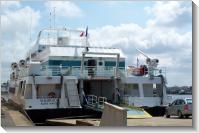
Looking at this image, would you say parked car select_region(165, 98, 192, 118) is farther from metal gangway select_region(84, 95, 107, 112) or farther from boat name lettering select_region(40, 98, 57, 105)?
boat name lettering select_region(40, 98, 57, 105)

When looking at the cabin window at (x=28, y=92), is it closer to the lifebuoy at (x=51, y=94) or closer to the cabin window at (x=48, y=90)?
the cabin window at (x=48, y=90)

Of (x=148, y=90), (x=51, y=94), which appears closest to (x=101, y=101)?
(x=51, y=94)

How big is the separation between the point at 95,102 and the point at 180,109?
4515mm

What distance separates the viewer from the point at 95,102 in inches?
918

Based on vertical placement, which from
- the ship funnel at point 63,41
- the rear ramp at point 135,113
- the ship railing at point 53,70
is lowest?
the rear ramp at point 135,113

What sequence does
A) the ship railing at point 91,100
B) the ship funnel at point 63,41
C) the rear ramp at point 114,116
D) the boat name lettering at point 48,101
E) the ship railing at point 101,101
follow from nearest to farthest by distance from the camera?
the rear ramp at point 114,116 < the boat name lettering at point 48,101 < the ship railing at point 101,101 < the ship railing at point 91,100 < the ship funnel at point 63,41

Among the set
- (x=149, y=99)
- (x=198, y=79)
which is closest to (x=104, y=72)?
(x=149, y=99)

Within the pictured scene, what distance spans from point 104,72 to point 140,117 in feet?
15.4

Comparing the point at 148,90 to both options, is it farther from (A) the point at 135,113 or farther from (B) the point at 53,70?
(B) the point at 53,70

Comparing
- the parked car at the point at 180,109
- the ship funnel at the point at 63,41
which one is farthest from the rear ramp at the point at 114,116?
A: the ship funnel at the point at 63,41

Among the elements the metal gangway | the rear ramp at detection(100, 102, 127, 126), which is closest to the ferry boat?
the metal gangway

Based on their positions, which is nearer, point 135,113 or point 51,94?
point 135,113

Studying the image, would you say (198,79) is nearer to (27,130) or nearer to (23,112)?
(27,130)

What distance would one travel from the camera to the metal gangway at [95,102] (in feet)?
72.9
